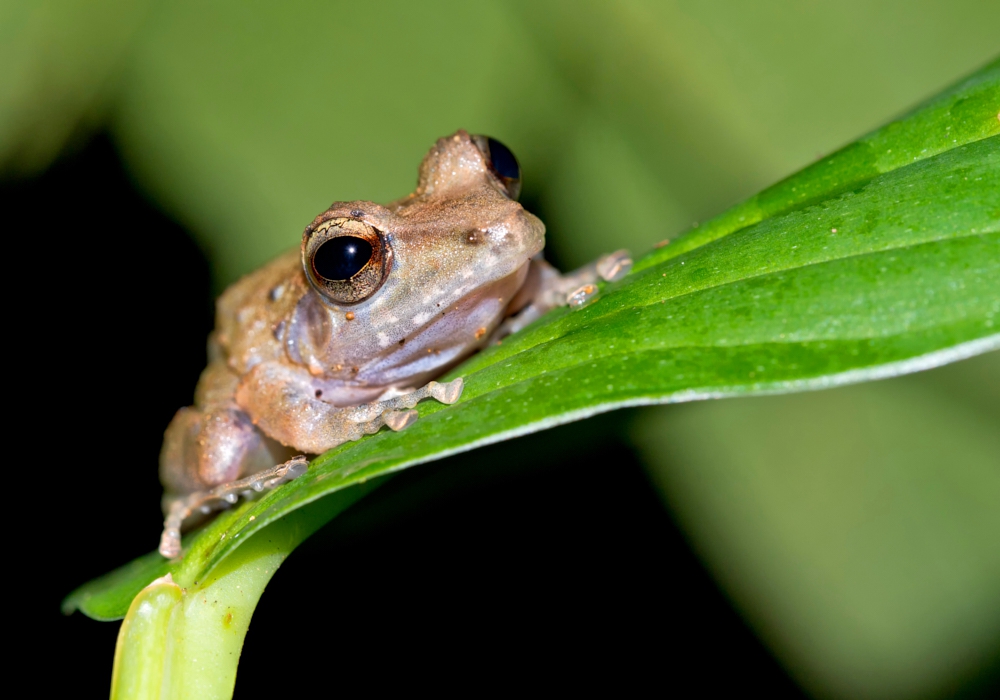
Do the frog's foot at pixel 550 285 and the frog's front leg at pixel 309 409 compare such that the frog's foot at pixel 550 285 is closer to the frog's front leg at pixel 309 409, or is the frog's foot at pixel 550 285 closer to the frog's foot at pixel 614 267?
the frog's foot at pixel 614 267

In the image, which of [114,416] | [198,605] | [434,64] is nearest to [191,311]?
[114,416]

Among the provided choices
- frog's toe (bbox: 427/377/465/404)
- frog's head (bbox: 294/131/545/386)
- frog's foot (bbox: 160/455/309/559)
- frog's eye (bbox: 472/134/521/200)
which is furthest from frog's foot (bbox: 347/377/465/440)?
frog's eye (bbox: 472/134/521/200)

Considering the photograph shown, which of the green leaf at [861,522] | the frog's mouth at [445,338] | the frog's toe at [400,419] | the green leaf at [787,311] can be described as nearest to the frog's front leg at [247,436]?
the frog's toe at [400,419]

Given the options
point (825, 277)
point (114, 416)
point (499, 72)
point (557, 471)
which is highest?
point (499, 72)

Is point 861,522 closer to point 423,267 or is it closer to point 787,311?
point 423,267

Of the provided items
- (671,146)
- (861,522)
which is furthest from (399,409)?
(671,146)

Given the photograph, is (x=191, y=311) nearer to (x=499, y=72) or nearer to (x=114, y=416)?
(x=114, y=416)
